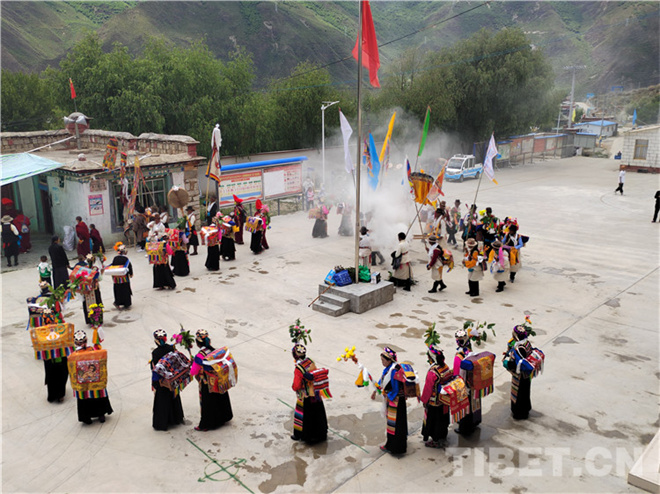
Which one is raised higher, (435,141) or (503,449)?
(435,141)

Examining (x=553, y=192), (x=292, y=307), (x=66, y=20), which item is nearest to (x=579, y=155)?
(x=553, y=192)

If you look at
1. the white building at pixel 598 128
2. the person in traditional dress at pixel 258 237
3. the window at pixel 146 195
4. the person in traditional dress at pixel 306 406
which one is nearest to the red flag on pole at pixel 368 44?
the person in traditional dress at pixel 258 237

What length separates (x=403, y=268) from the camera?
1357 cm

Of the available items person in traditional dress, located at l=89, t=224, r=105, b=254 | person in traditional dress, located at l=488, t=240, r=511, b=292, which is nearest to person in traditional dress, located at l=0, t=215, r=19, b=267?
person in traditional dress, located at l=89, t=224, r=105, b=254

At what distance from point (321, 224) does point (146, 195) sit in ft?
18.6

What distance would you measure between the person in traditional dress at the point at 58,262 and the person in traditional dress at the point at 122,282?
1408mm

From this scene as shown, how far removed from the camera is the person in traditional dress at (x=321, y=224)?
1827cm

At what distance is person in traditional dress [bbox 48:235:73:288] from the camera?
12680mm

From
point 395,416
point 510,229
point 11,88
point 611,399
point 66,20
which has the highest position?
point 66,20

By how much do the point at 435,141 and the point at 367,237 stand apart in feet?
80.9

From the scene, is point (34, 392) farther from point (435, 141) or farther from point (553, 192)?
point (435, 141)

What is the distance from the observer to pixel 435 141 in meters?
37.2

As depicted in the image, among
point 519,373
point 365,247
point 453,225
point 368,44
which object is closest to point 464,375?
point 519,373

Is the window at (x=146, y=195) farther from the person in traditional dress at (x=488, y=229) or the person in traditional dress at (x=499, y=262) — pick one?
the person in traditional dress at (x=499, y=262)
